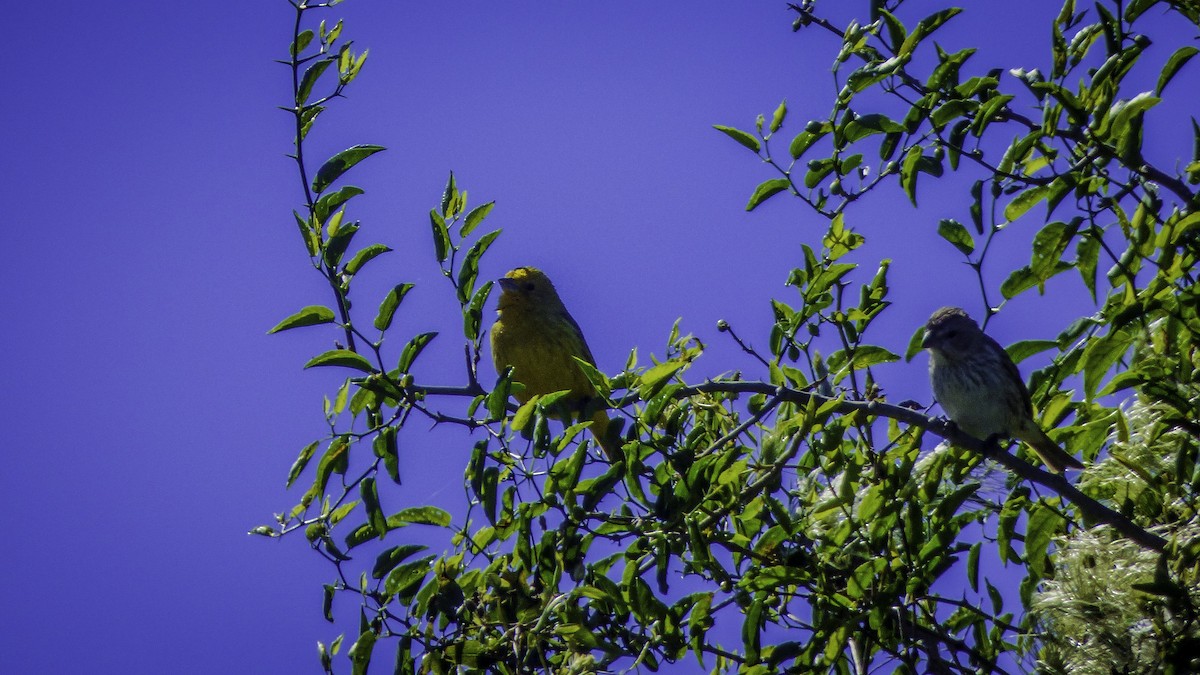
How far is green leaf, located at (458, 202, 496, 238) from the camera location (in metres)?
3.52

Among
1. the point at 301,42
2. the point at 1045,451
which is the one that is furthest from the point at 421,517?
the point at 1045,451

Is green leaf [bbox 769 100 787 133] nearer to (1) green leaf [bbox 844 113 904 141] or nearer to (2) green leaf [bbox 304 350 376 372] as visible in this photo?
(1) green leaf [bbox 844 113 904 141]

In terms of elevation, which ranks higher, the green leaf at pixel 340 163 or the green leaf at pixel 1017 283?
the green leaf at pixel 340 163

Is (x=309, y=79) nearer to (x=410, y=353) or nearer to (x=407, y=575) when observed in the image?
(x=410, y=353)

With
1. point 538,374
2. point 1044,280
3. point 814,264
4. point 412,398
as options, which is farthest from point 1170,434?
point 538,374

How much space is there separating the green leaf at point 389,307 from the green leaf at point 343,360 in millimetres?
119

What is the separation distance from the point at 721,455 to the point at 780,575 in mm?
419

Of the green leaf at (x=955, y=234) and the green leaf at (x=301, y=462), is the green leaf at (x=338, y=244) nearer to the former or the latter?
the green leaf at (x=301, y=462)

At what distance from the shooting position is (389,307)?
10.8 feet

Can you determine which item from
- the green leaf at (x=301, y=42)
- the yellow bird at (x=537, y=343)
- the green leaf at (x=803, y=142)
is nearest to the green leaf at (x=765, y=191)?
the green leaf at (x=803, y=142)

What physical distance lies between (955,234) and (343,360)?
1.85 m

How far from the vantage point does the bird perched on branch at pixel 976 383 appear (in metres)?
5.28

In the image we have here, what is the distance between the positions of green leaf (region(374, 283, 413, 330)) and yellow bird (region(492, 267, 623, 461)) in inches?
119

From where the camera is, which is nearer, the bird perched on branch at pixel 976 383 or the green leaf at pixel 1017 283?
the green leaf at pixel 1017 283
